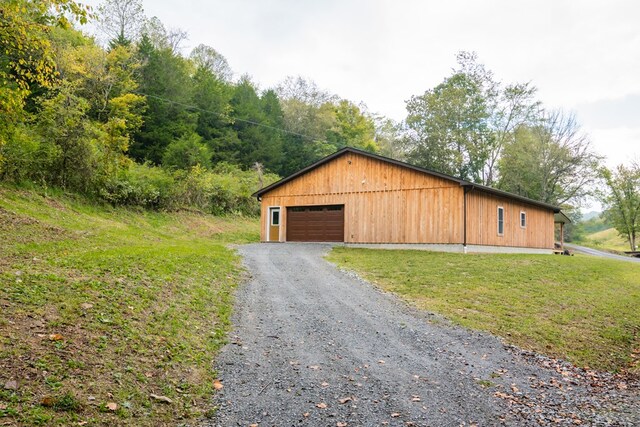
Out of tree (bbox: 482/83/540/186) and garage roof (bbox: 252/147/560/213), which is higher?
tree (bbox: 482/83/540/186)

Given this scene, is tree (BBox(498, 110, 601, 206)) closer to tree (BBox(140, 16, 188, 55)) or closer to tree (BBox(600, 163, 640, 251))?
tree (BBox(600, 163, 640, 251))

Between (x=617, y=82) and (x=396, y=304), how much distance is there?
2047 cm

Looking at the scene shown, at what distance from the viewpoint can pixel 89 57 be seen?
25250 mm

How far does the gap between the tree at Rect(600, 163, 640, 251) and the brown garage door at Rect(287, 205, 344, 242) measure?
42.3 m

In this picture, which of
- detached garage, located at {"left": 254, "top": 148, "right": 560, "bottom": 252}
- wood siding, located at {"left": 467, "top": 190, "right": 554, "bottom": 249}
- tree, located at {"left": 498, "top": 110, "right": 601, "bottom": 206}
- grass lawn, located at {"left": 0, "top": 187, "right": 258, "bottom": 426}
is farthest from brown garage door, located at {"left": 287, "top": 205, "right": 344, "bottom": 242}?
tree, located at {"left": 498, "top": 110, "right": 601, "bottom": 206}

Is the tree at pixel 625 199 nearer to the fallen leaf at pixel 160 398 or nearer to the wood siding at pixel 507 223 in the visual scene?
the wood siding at pixel 507 223

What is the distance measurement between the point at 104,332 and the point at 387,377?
353 centimetres

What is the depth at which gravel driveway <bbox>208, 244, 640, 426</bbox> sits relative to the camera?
14.0 ft

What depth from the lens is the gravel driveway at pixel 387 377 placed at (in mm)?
4281

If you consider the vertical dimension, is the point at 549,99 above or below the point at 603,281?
above

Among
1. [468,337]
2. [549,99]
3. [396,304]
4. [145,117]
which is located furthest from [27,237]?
[549,99]

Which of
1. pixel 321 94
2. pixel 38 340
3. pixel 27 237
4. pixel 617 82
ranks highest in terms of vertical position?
pixel 321 94

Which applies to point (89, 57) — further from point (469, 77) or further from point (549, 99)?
point (549, 99)

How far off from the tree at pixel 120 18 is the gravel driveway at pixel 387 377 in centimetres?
3395
